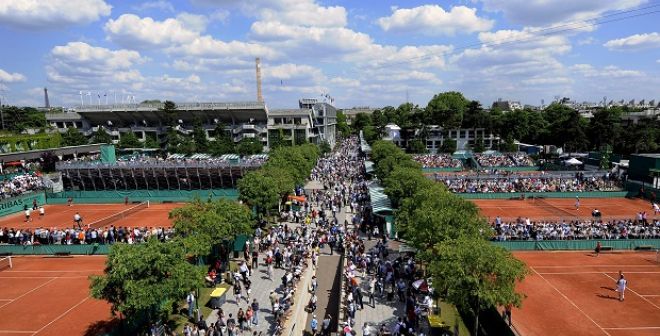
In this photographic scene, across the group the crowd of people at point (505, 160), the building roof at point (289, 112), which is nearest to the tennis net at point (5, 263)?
the crowd of people at point (505, 160)

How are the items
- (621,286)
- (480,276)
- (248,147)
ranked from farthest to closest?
(248,147), (621,286), (480,276)

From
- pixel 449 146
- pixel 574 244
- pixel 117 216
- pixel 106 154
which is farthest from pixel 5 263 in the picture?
pixel 449 146

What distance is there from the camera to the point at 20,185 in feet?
167

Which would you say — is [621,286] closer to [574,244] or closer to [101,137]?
[574,244]

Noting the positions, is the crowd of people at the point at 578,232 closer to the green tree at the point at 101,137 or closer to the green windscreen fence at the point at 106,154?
the green windscreen fence at the point at 106,154

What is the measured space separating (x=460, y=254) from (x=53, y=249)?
2981 cm

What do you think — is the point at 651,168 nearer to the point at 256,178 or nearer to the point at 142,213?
the point at 256,178

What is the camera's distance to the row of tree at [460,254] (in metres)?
15.4

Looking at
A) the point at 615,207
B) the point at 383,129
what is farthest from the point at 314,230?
the point at 383,129

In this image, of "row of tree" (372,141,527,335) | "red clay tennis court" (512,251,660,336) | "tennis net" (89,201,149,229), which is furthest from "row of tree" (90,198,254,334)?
"tennis net" (89,201,149,229)

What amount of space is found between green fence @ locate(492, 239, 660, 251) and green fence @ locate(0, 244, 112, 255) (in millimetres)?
29549

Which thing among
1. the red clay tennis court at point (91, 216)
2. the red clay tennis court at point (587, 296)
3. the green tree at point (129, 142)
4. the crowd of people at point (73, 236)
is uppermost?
the green tree at point (129, 142)

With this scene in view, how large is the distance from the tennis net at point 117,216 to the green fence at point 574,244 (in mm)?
35985

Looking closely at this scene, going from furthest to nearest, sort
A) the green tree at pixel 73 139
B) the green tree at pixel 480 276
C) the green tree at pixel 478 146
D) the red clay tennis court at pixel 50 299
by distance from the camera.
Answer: the green tree at pixel 73 139 < the green tree at pixel 478 146 < the red clay tennis court at pixel 50 299 < the green tree at pixel 480 276
